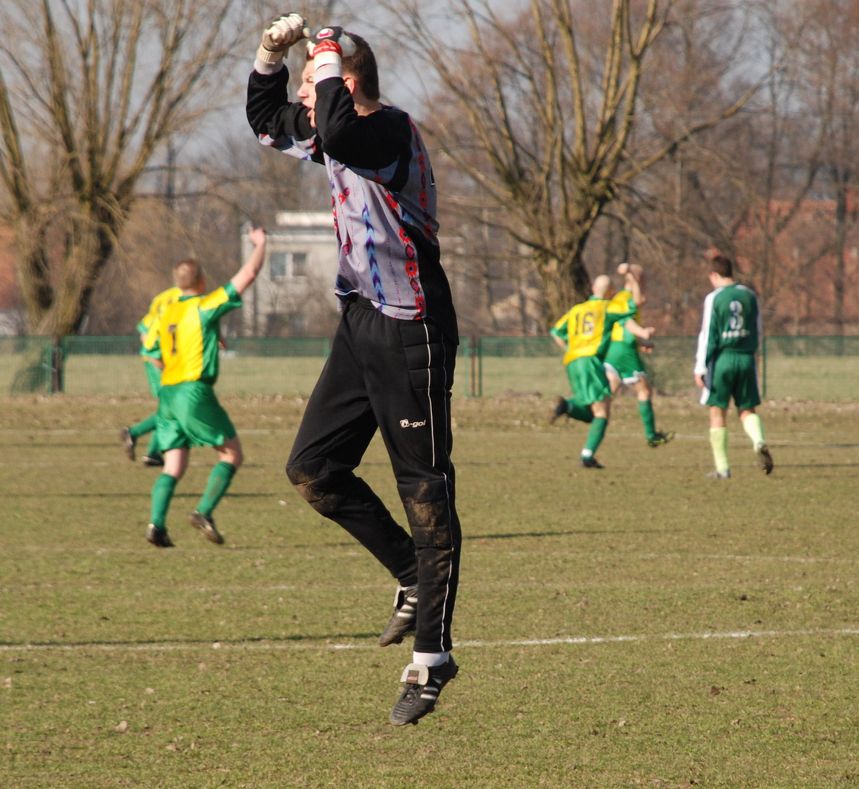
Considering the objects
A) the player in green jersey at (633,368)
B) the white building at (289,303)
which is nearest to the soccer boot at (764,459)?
the player in green jersey at (633,368)

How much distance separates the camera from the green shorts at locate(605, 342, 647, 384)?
17.4m

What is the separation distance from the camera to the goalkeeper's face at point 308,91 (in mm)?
4723

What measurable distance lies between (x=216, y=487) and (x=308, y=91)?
19.3 ft

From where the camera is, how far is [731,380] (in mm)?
14422

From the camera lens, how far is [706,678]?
20.0ft

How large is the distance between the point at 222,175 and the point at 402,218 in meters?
28.6

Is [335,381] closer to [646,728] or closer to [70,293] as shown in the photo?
[646,728]

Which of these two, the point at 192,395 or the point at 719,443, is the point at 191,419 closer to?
the point at 192,395

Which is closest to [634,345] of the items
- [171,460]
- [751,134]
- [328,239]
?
[171,460]

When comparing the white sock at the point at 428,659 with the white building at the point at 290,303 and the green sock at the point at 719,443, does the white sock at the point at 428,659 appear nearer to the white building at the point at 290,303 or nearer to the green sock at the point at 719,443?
the green sock at the point at 719,443

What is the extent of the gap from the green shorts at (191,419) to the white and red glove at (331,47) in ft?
19.0

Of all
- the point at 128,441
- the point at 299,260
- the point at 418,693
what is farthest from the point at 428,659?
the point at 299,260

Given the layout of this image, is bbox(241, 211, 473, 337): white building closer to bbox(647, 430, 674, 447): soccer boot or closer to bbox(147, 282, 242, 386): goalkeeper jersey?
bbox(647, 430, 674, 447): soccer boot

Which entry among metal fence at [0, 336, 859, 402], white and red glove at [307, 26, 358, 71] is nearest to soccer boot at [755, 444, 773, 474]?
white and red glove at [307, 26, 358, 71]
